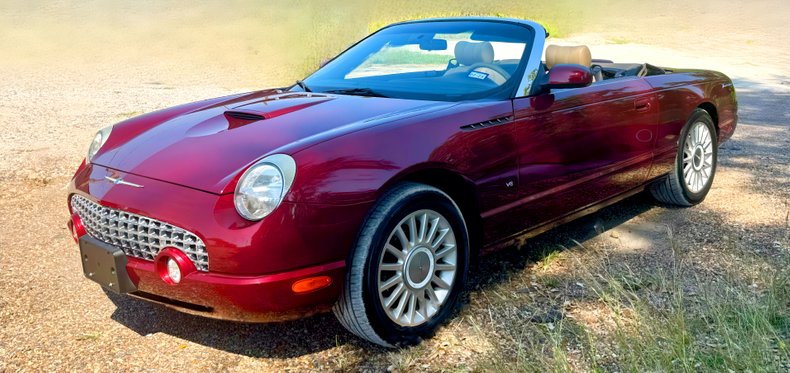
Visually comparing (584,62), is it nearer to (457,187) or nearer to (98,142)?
(457,187)

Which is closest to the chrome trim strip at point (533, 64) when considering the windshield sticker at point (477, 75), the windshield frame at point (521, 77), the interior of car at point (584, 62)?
the windshield frame at point (521, 77)

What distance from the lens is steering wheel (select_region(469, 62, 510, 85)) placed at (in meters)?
3.95

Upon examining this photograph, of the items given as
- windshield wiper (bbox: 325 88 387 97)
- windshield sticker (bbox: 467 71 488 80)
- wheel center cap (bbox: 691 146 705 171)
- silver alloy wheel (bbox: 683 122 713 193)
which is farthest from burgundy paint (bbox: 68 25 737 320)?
wheel center cap (bbox: 691 146 705 171)

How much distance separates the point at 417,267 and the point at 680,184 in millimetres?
2838

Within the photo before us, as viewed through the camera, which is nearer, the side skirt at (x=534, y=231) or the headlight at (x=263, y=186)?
the headlight at (x=263, y=186)

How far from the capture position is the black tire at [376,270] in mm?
2926

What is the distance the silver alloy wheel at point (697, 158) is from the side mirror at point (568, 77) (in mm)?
1790

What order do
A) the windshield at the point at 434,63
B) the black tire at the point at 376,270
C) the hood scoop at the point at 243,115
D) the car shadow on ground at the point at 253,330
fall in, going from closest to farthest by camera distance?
the black tire at the point at 376,270 → the car shadow on ground at the point at 253,330 → the hood scoop at the point at 243,115 → the windshield at the point at 434,63

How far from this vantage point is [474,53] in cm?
419

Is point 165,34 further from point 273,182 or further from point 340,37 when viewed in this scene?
point 273,182

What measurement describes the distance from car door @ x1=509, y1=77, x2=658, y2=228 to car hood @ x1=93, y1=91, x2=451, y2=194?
→ 57cm

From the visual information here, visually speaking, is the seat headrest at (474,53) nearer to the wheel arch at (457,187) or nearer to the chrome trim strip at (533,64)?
the chrome trim strip at (533,64)

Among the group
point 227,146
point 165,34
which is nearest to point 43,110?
point 227,146

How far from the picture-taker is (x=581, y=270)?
13.5 feet
